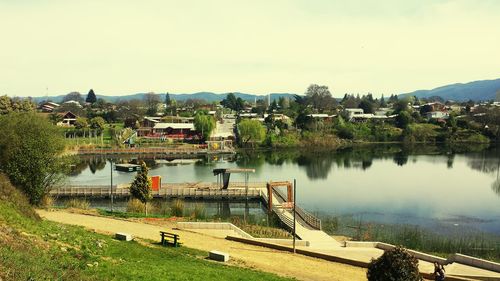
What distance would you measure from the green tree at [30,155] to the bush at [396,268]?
88.1 feet

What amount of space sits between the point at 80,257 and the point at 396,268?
10.5 m

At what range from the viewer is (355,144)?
4461 inches

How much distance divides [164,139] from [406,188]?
217 ft

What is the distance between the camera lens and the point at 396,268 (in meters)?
13.2

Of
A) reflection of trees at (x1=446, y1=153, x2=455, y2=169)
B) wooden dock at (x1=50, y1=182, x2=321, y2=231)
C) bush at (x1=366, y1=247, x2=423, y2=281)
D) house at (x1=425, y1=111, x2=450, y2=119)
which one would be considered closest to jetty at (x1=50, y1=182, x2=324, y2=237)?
wooden dock at (x1=50, y1=182, x2=321, y2=231)

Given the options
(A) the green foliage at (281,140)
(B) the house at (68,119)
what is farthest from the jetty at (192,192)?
(B) the house at (68,119)

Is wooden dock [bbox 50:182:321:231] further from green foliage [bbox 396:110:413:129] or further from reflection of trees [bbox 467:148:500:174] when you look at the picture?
green foliage [bbox 396:110:413:129]

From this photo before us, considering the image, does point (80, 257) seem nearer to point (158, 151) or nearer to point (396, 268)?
point (396, 268)

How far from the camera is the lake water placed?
4228 cm

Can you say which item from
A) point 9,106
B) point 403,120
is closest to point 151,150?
point 9,106

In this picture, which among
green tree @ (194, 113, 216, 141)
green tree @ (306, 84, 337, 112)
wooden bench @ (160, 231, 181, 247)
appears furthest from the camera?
green tree @ (306, 84, 337, 112)

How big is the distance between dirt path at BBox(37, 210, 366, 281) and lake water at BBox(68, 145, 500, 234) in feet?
58.2

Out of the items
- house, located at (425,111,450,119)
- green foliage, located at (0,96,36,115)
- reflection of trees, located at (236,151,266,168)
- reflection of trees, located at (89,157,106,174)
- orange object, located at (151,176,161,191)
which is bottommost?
reflection of trees, located at (89,157,106,174)

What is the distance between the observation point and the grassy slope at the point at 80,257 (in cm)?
1268
